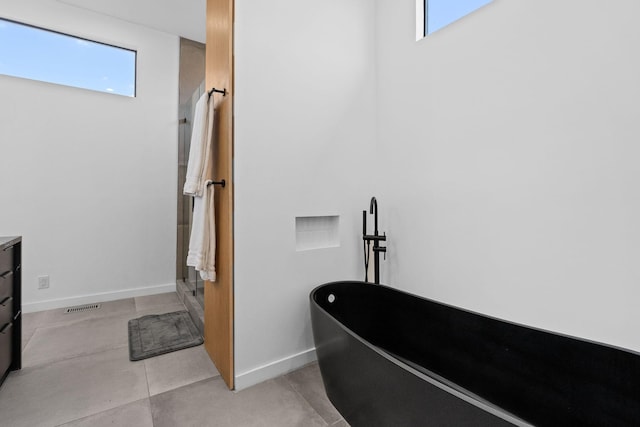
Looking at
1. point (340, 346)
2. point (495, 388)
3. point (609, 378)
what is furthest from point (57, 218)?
point (609, 378)

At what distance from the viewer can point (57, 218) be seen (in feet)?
9.20

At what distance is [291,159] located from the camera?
5.95ft

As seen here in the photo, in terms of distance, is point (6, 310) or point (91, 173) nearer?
point (6, 310)

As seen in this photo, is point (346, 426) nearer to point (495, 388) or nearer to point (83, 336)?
point (495, 388)

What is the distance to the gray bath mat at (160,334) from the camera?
6.68ft

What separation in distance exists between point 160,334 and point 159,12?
3.19 meters

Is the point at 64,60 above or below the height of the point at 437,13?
above

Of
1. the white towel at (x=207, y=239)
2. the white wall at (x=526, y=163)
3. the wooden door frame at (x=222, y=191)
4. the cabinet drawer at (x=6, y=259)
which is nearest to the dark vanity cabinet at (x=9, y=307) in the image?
the cabinet drawer at (x=6, y=259)

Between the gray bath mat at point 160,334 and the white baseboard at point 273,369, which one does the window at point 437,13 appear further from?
the gray bath mat at point 160,334

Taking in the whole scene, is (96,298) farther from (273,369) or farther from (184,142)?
(273,369)

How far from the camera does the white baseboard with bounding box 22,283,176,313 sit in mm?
2713

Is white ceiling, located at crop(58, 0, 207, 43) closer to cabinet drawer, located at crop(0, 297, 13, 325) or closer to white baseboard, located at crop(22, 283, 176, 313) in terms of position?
cabinet drawer, located at crop(0, 297, 13, 325)

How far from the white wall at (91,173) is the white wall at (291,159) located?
2.19m

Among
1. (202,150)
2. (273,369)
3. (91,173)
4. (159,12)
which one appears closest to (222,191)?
(202,150)
